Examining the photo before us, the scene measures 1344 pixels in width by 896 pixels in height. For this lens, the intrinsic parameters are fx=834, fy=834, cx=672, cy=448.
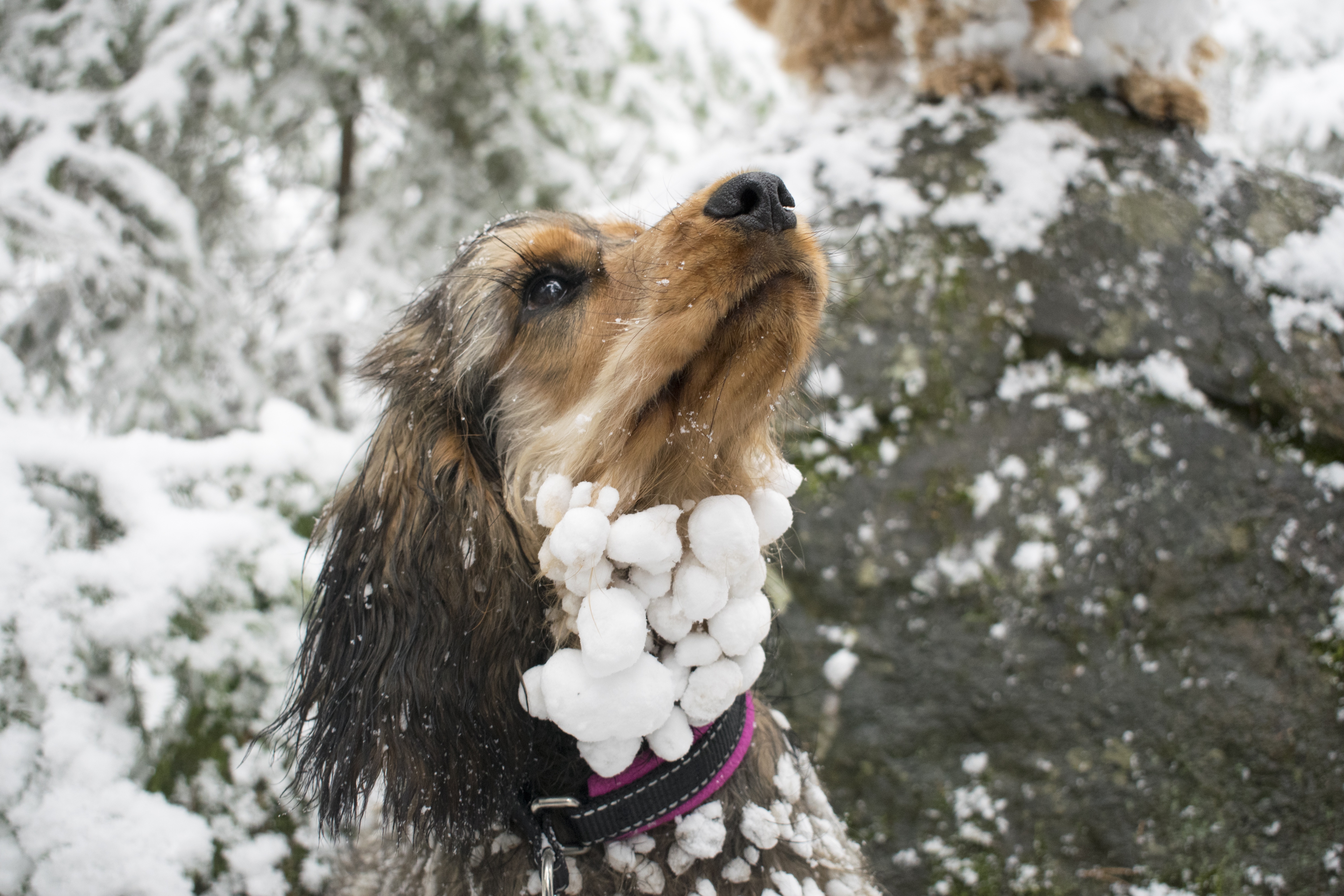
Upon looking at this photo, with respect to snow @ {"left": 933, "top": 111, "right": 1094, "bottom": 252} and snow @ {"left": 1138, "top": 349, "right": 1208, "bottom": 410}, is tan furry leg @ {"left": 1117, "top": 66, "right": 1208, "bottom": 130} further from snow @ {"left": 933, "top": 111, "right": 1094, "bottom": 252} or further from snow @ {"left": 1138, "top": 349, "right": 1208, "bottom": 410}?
snow @ {"left": 1138, "top": 349, "right": 1208, "bottom": 410}

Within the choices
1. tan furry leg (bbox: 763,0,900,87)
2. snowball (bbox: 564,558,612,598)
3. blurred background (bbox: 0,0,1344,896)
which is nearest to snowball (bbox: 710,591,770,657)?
snowball (bbox: 564,558,612,598)

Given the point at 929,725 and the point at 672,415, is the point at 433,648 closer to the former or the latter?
the point at 672,415

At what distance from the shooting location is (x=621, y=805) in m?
1.74

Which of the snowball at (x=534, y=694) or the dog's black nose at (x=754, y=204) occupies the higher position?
A: the dog's black nose at (x=754, y=204)

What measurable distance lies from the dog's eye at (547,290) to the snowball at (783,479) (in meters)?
0.61

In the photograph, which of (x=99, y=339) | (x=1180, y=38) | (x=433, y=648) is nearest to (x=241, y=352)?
(x=99, y=339)

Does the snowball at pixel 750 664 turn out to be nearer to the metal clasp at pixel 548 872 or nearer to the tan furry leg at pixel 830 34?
the metal clasp at pixel 548 872

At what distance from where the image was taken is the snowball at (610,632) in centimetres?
156

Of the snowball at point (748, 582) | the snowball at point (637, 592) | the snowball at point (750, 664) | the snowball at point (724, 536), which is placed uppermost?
the snowball at point (724, 536)

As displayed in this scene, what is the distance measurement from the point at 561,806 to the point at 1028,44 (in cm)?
383

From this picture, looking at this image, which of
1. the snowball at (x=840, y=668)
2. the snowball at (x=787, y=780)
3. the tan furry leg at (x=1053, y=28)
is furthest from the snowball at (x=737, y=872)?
the tan furry leg at (x=1053, y=28)

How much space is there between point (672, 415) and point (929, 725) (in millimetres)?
1725

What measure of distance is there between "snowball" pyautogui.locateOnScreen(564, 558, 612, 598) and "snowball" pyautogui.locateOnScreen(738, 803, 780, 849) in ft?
2.14

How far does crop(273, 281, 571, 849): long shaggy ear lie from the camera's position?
174 centimetres
